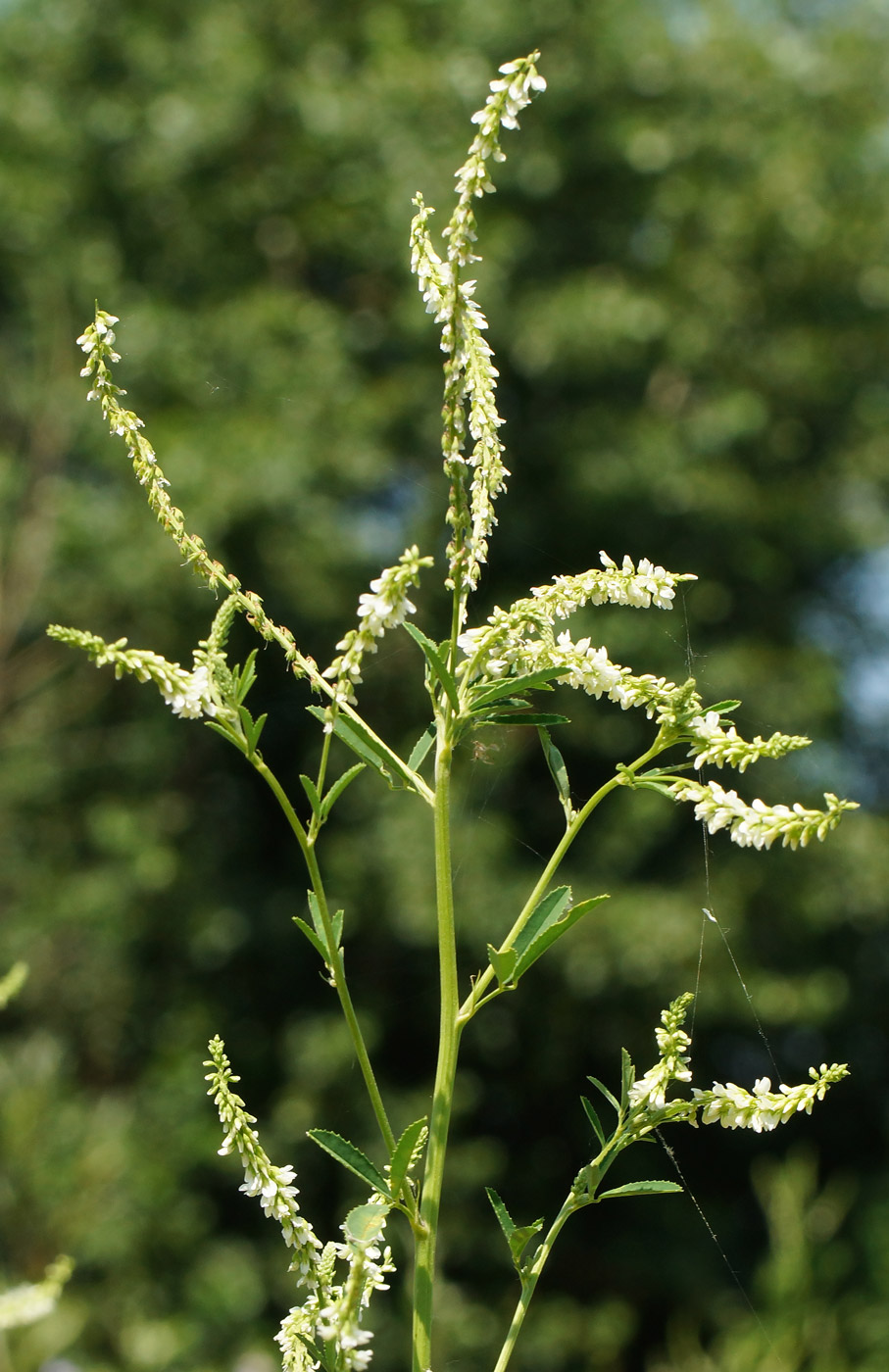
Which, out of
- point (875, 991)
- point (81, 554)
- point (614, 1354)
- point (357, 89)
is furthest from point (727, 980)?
point (357, 89)

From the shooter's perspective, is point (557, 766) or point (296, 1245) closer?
point (296, 1245)

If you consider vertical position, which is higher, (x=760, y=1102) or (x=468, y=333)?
(x=468, y=333)

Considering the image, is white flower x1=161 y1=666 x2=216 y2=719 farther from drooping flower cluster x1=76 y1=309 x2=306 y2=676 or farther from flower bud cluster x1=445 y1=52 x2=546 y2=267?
flower bud cluster x1=445 y1=52 x2=546 y2=267

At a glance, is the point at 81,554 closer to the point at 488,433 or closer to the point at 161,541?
the point at 161,541

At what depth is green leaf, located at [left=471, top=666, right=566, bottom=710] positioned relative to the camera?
712 millimetres

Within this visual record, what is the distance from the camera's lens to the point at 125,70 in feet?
23.7

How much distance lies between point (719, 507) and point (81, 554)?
9.64 feet

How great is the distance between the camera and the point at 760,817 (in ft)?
2.17

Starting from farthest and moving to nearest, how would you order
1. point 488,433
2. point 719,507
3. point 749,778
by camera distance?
point 719,507, point 749,778, point 488,433

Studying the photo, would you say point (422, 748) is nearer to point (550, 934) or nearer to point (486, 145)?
point (550, 934)

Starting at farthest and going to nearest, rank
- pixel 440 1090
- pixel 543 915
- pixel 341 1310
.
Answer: pixel 543 915
pixel 440 1090
pixel 341 1310

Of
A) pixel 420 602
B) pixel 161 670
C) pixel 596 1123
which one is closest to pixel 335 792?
pixel 161 670

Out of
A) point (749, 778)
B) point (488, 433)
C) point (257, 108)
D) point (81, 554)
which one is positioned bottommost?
point (488, 433)

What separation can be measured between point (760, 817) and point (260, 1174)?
287 millimetres
